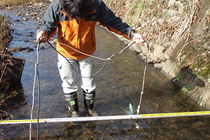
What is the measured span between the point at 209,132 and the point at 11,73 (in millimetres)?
4851

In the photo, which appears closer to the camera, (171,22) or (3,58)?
(3,58)

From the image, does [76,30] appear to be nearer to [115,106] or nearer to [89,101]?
[89,101]

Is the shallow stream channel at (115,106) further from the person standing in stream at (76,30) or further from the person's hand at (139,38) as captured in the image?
the person's hand at (139,38)

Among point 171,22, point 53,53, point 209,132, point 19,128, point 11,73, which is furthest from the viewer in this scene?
point 53,53

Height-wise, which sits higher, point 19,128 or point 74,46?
point 74,46

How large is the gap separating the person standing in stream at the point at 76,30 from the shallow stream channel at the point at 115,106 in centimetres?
67

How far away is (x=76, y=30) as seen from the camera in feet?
7.45

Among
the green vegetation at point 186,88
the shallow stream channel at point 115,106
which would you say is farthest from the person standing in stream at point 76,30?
the green vegetation at point 186,88

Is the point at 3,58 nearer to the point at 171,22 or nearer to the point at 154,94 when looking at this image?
the point at 154,94

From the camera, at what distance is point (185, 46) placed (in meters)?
4.78

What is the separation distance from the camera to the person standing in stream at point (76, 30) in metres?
2.04

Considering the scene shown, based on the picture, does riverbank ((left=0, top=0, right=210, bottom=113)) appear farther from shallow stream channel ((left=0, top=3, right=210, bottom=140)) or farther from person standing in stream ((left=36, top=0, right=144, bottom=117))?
person standing in stream ((left=36, top=0, right=144, bottom=117))

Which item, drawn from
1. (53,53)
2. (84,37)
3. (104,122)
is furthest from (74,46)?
(53,53)

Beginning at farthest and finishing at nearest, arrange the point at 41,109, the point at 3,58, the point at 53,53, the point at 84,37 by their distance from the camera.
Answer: the point at 53,53 < the point at 3,58 < the point at 41,109 < the point at 84,37
